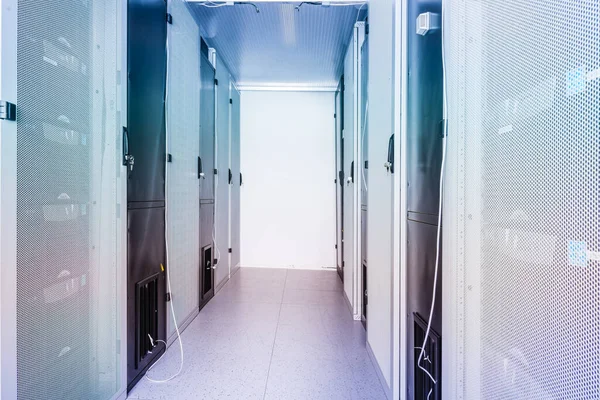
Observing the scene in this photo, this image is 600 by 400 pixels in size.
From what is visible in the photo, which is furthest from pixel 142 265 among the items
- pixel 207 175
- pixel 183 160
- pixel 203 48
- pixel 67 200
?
pixel 203 48

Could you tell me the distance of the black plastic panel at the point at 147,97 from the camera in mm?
1538

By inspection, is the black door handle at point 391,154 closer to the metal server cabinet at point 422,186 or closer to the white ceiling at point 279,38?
the metal server cabinet at point 422,186

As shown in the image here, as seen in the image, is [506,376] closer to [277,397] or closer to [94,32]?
[277,397]

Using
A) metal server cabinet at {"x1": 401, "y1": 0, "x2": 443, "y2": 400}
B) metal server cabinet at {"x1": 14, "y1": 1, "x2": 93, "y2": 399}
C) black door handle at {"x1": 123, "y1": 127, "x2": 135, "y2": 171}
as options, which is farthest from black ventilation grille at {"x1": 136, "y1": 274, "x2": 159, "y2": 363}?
metal server cabinet at {"x1": 401, "y1": 0, "x2": 443, "y2": 400}

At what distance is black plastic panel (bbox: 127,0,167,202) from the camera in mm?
1538

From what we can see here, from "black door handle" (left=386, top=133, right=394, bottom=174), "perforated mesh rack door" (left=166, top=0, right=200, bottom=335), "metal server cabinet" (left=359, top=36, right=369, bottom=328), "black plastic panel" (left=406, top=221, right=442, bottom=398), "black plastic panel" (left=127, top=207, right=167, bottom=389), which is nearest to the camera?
"black plastic panel" (left=406, top=221, right=442, bottom=398)

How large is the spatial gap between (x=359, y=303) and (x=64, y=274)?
2008 mm

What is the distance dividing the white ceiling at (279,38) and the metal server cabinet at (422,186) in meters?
1.47

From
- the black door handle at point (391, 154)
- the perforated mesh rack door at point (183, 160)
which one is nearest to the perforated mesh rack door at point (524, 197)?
the black door handle at point (391, 154)

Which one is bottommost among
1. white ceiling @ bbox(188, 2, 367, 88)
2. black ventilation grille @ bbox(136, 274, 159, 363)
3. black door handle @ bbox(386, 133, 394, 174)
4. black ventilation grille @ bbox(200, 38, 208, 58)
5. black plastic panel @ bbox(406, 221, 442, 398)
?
black ventilation grille @ bbox(136, 274, 159, 363)

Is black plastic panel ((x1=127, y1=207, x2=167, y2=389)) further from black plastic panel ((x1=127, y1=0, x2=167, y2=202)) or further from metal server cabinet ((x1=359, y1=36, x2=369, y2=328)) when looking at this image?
metal server cabinet ((x1=359, y1=36, x2=369, y2=328))

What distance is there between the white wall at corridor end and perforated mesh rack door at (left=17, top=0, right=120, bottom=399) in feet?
9.19

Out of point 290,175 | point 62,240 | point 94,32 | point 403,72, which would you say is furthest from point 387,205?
point 290,175

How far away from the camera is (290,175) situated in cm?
418
